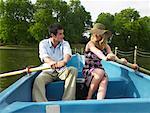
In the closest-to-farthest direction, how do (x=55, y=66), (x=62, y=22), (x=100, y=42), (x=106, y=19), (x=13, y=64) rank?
(x=55, y=66) < (x=100, y=42) < (x=13, y=64) < (x=62, y=22) < (x=106, y=19)

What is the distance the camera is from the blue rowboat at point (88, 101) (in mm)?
2666

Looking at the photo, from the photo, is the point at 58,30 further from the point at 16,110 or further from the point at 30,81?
the point at 16,110

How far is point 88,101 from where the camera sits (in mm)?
2736

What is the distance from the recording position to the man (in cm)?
426

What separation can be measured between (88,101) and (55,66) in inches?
58.1

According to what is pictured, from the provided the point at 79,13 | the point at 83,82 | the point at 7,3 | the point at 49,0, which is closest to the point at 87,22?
the point at 79,13

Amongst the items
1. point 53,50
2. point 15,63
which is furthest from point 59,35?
point 15,63

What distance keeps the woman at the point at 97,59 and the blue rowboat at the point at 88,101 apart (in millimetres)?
250

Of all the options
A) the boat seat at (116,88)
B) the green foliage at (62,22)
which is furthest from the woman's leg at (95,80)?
the green foliage at (62,22)

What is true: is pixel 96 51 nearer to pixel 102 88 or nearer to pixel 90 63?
pixel 90 63

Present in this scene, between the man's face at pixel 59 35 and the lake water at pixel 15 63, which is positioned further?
the lake water at pixel 15 63

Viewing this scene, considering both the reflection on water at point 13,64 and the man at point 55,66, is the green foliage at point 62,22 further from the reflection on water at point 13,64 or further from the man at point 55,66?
the man at point 55,66

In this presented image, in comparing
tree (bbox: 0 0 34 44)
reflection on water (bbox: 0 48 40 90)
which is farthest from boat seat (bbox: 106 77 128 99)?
tree (bbox: 0 0 34 44)

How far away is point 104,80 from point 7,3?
6477cm
